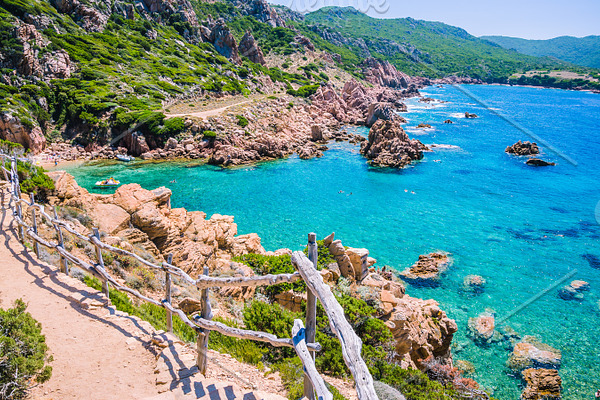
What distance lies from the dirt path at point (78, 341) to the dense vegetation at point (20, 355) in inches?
9.5

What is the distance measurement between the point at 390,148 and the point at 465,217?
56.9 ft

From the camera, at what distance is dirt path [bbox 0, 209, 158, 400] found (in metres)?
5.29

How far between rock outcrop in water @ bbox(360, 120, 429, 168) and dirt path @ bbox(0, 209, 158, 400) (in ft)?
125

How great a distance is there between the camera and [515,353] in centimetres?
1373

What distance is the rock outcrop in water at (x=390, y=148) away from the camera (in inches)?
1646

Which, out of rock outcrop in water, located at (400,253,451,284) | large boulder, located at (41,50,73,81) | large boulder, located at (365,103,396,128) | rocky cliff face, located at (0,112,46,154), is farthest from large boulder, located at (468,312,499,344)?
large boulder, located at (41,50,73,81)

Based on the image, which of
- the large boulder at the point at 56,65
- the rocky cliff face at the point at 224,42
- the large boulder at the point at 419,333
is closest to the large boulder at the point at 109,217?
the large boulder at the point at 419,333

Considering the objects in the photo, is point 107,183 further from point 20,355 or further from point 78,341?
point 20,355

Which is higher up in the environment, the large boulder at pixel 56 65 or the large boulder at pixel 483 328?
the large boulder at pixel 56 65

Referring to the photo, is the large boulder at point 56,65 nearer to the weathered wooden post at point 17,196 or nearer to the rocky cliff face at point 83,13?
the rocky cliff face at point 83,13

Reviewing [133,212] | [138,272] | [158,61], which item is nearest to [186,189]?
[133,212]

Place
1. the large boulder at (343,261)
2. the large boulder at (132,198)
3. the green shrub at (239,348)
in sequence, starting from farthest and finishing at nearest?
the large boulder at (343,261), the large boulder at (132,198), the green shrub at (239,348)

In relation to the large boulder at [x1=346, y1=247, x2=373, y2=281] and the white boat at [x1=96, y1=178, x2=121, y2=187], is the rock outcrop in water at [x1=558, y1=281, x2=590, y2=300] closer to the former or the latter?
the large boulder at [x1=346, y1=247, x2=373, y2=281]

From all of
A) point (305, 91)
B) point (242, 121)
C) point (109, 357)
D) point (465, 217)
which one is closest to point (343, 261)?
point (109, 357)
